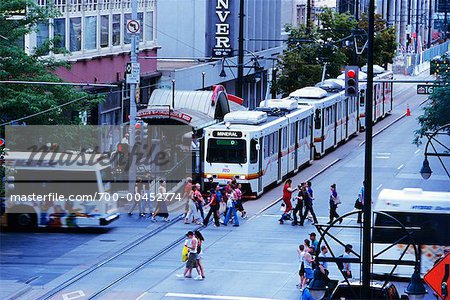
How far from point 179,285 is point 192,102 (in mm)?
24238

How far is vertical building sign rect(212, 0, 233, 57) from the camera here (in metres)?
76.7

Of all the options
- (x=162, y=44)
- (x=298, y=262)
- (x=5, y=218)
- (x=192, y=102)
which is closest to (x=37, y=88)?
(x=5, y=218)

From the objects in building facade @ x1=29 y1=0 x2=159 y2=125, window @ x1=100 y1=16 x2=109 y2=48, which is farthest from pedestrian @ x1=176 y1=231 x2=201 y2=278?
window @ x1=100 y1=16 x2=109 y2=48

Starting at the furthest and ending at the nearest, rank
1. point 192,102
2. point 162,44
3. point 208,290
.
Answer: point 162,44, point 192,102, point 208,290

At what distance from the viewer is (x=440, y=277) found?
19672 mm

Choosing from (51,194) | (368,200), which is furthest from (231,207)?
(368,200)

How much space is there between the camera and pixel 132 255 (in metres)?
35.3

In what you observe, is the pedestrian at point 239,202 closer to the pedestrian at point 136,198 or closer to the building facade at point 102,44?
the pedestrian at point 136,198

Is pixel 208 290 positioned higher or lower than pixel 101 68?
lower

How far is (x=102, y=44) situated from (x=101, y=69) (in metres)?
1.46

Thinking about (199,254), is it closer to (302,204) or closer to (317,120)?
(302,204)

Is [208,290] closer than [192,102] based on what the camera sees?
Yes

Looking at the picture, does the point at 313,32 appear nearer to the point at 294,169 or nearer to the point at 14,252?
the point at 294,169

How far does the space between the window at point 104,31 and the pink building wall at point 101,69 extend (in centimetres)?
66
